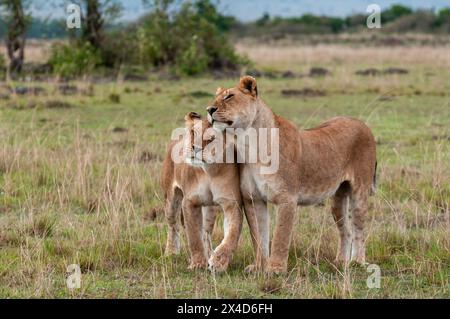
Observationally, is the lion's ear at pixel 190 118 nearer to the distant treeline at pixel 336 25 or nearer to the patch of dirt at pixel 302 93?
the patch of dirt at pixel 302 93

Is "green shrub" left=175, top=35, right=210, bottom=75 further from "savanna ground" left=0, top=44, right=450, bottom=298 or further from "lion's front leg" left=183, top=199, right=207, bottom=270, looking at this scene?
"lion's front leg" left=183, top=199, right=207, bottom=270

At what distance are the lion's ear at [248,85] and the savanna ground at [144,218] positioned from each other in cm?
114

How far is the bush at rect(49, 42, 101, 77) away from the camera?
2008 centimetres

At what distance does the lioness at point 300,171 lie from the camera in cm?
577

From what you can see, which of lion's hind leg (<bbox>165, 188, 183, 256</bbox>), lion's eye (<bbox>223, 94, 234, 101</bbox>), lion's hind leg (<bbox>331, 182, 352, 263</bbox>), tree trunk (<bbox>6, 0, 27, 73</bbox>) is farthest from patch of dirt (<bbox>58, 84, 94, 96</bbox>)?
lion's eye (<bbox>223, 94, 234, 101</bbox>)

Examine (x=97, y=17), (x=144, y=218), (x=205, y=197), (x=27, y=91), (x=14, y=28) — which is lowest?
(x=144, y=218)

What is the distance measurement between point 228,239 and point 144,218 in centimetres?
207

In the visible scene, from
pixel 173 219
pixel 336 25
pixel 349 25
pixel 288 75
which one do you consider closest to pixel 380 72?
pixel 288 75

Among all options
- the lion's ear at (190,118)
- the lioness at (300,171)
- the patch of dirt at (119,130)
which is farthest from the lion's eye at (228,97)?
the patch of dirt at (119,130)

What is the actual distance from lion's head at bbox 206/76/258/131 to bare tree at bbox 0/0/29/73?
1622 cm

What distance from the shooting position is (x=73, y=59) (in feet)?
67.8

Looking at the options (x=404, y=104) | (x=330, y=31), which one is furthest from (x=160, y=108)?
(x=330, y=31)

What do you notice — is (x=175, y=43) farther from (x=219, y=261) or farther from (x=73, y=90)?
(x=219, y=261)

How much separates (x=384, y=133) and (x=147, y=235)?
20.0ft
